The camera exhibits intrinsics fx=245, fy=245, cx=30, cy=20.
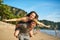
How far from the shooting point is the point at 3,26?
18109mm

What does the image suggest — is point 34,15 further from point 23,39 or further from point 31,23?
point 23,39

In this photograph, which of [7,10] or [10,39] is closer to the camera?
[10,39]

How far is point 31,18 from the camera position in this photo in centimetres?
456

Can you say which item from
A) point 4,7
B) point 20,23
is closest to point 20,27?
point 20,23

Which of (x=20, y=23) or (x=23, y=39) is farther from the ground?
(x=20, y=23)

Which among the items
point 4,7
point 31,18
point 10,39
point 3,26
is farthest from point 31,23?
point 4,7

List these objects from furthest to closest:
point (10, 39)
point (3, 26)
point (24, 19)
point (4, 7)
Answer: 1. point (4, 7)
2. point (3, 26)
3. point (10, 39)
4. point (24, 19)

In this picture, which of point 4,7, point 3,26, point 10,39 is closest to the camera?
point 10,39

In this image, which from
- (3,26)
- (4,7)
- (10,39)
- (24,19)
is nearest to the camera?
(24,19)

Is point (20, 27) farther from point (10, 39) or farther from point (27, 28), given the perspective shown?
point (10, 39)

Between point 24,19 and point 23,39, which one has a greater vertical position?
point 24,19

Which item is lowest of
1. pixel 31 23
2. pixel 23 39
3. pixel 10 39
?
pixel 10 39

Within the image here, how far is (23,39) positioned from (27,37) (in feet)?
0.28

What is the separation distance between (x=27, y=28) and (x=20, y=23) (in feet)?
0.52
